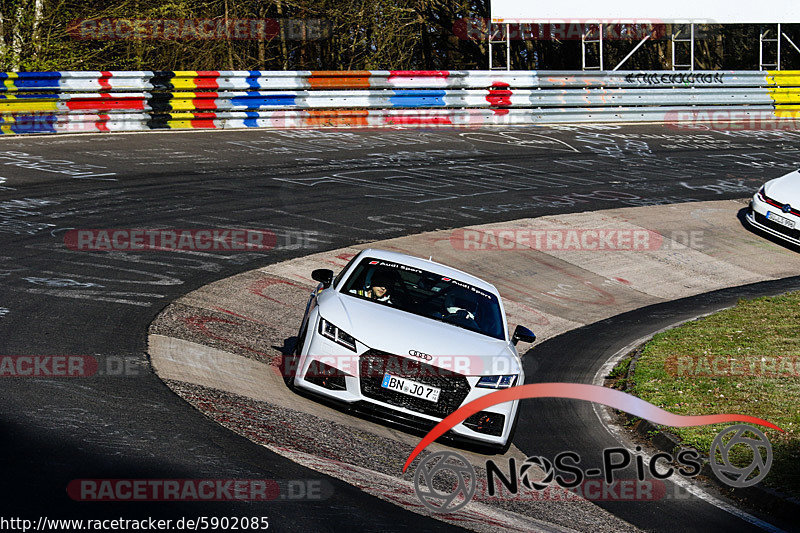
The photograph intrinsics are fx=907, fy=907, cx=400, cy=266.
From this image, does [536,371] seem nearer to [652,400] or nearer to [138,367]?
[652,400]

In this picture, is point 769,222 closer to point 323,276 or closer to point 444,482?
point 323,276

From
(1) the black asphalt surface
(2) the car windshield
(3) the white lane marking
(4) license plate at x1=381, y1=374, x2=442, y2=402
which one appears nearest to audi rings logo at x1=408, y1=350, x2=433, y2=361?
(4) license plate at x1=381, y1=374, x2=442, y2=402

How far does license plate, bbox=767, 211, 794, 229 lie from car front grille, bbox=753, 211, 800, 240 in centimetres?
8

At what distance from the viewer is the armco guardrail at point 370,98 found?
21188 millimetres

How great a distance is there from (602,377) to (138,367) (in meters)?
5.35

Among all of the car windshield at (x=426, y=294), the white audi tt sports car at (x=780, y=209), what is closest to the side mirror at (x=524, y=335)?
the car windshield at (x=426, y=294)

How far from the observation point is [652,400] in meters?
9.32

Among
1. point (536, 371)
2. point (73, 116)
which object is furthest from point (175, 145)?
point (536, 371)

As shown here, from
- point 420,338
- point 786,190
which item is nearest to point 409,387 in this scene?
point 420,338

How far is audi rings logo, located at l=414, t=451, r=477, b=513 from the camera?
6.14m

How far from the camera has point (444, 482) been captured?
654cm

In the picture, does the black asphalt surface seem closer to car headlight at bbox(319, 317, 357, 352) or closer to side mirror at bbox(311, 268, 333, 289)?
car headlight at bbox(319, 317, 357, 352)

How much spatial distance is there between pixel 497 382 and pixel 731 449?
214cm

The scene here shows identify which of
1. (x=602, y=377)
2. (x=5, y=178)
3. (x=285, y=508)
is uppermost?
(x=5, y=178)
